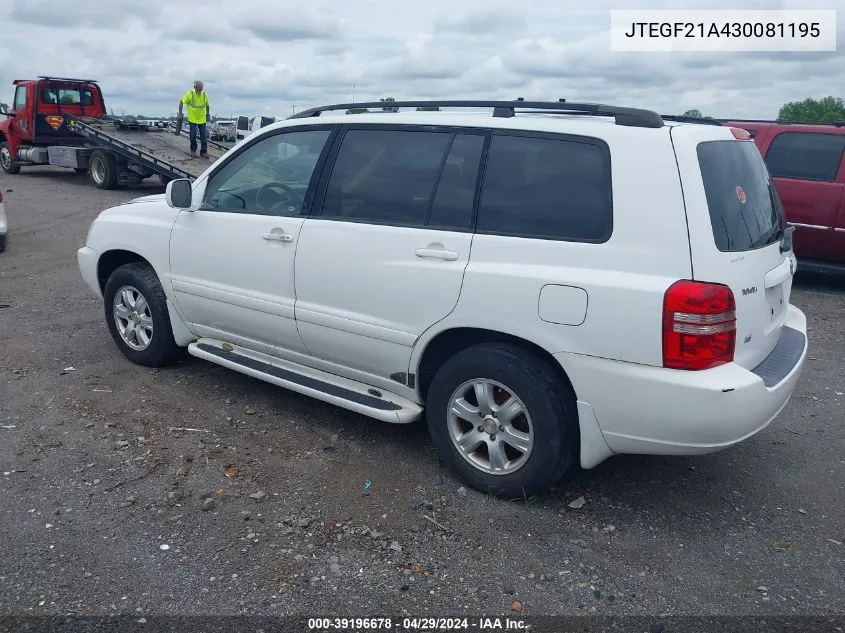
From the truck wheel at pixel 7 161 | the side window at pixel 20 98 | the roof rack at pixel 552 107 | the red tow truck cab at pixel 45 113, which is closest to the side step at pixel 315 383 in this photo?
the roof rack at pixel 552 107

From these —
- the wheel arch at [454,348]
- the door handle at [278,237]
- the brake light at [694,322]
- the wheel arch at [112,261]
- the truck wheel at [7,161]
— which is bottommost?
the wheel arch at [454,348]

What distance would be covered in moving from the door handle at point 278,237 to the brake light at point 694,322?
2145 mm

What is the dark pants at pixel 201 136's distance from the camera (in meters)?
15.5

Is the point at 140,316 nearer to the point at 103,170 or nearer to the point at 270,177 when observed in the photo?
the point at 270,177

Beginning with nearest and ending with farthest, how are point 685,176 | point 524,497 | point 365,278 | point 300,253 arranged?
1. point 685,176
2. point 524,497
3. point 365,278
4. point 300,253

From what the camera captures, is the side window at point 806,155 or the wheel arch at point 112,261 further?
the side window at point 806,155

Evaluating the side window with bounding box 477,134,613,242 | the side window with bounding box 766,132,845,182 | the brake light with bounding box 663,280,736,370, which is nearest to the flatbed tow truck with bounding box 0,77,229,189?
the side window with bounding box 766,132,845,182

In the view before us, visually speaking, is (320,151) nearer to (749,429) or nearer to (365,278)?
(365,278)

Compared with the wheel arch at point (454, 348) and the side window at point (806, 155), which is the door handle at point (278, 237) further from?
the side window at point (806, 155)

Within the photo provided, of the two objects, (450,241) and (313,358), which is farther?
(313,358)

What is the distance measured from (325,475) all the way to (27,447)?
1.68m

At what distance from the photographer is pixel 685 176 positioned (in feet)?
10.3

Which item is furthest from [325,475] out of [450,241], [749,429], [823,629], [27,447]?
[823,629]

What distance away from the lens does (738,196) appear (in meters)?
3.43
